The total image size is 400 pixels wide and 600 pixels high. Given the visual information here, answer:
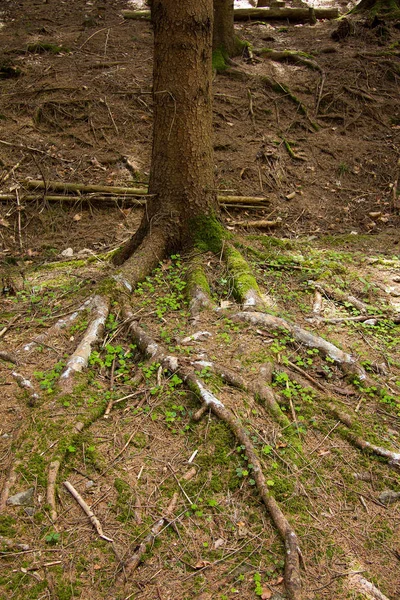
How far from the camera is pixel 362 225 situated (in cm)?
775

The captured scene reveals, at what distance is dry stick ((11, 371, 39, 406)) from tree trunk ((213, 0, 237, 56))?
988 cm

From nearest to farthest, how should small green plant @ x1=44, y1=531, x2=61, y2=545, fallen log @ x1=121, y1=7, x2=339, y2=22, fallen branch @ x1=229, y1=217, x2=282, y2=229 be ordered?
small green plant @ x1=44, y1=531, x2=61, y2=545 < fallen branch @ x1=229, y1=217, x2=282, y2=229 < fallen log @ x1=121, y1=7, x2=339, y2=22

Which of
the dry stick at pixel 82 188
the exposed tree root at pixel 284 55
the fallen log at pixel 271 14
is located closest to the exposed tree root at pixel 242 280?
the dry stick at pixel 82 188

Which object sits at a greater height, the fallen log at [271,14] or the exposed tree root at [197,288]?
the fallen log at [271,14]

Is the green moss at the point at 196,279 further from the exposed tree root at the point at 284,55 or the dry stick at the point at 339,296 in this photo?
the exposed tree root at the point at 284,55

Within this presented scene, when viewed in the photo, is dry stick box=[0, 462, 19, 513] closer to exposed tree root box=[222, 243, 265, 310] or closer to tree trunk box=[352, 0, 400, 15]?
exposed tree root box=[222, 243, 265, 310]

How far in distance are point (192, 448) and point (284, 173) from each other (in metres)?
6.55

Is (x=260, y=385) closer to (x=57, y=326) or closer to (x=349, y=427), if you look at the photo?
(x=349, y=427)

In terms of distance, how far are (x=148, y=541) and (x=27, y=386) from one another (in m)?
1.48

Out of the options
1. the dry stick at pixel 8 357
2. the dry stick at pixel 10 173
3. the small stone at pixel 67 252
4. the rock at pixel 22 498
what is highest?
the dry stick at pixel 10 173

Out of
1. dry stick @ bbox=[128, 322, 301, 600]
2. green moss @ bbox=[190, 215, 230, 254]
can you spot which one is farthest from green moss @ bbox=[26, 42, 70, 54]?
dry stick @ bbox=[128, 322, 301, 600]

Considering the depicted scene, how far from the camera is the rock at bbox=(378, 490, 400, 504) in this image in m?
3.02

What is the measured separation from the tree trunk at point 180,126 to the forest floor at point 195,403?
0.96 feet

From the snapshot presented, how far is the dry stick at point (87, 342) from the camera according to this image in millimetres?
3555
